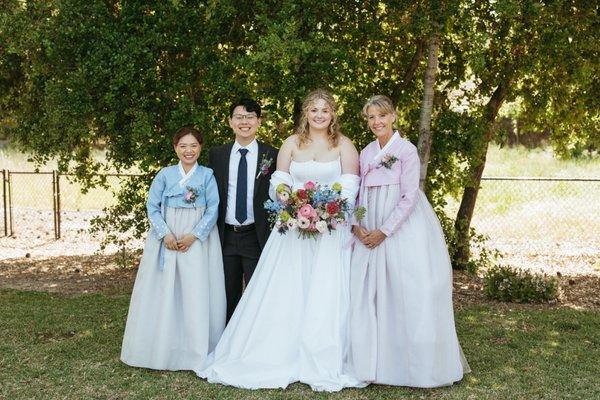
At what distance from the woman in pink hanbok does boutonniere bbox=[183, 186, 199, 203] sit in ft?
4.26

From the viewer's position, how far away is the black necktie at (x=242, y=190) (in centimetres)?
600

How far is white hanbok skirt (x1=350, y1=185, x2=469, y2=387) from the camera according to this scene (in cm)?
Answer: 546

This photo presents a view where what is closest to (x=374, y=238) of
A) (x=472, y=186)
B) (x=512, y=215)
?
(x=472, y=186)

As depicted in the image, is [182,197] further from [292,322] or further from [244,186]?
[292,322]

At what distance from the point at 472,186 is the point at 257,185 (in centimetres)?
402

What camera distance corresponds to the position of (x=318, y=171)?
5.73 meters

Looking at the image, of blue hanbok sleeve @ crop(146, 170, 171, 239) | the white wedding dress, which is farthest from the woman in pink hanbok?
blue hanbok sleeve @ crop(146, 170, 171, 239)

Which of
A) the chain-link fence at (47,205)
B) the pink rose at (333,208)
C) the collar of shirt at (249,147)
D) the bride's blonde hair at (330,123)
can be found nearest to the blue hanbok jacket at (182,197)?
the collar of shirt at (249,147)

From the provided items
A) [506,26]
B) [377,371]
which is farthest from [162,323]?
[506,26]

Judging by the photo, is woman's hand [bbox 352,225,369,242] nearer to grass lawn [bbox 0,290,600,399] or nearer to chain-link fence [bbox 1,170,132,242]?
grass lawn [bbox 0,290,600,399]

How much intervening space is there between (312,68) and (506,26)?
2386 millimetres

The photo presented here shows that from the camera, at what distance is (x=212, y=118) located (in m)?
8.28

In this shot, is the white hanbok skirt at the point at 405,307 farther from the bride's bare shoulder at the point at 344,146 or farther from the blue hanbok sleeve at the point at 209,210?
the blue hanbok sleeve at the point at 209,210

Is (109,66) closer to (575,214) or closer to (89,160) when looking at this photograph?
(89,160)
